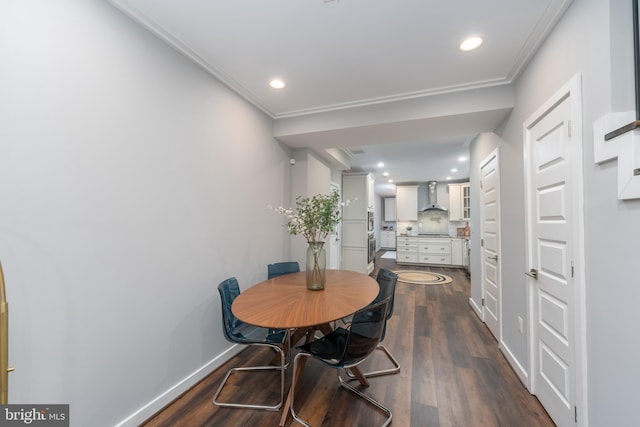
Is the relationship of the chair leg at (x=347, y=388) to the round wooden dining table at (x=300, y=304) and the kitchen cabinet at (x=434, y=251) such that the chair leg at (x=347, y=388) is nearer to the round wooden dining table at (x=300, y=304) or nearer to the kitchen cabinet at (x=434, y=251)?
the round wooden dining table at (x=300, y=304)

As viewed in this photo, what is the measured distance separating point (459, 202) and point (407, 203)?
150cm

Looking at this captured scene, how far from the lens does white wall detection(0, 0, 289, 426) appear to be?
1.17 meters

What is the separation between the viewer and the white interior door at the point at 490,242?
9.01 ft

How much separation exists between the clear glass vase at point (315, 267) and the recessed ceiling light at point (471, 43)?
75.9 inches

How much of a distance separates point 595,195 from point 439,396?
67.6 inches

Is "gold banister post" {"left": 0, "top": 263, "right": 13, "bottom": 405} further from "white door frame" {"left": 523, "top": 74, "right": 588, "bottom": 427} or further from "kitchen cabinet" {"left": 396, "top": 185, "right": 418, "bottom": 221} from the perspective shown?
"kitchen cabinet" {"left": 396, "top": 185, "right": 418, "bottom": 221}

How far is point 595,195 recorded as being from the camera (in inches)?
50.1

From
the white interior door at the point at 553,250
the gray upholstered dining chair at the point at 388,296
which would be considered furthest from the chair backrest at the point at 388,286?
the white interior door at the point at 553,250

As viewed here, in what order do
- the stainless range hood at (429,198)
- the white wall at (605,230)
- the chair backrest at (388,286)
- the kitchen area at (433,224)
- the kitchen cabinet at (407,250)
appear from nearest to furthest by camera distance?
the white wall at (605,230) → the chair backrest at (388,286) → the kitchen area at (433,224) → the kitchen cabinet at (407,250) → the stainless range hood at (429,198)

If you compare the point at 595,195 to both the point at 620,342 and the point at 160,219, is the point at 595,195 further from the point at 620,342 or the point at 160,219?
the point at 160,219

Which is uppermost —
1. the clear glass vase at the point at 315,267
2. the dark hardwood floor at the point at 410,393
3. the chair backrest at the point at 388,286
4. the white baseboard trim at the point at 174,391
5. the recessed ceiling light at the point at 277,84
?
the recessed ceiling light at the point at 277,84

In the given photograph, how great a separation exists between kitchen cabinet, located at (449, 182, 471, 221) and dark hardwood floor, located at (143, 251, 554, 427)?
16.6ft

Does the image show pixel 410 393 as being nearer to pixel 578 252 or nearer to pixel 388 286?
pixel 388 286

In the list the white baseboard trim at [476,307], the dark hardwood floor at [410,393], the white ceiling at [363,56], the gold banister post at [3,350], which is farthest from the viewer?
the white baseboard trim at [476,307]
